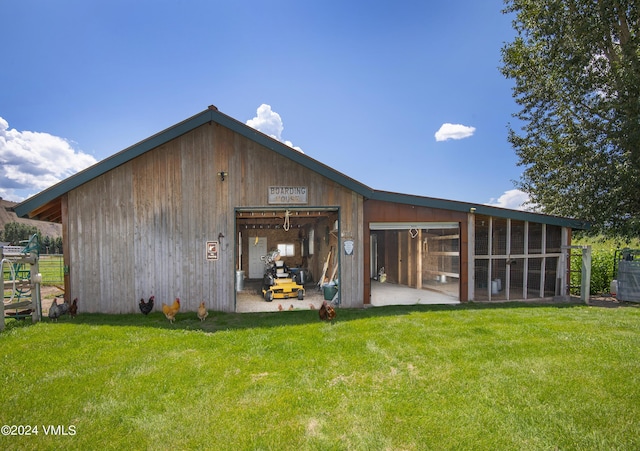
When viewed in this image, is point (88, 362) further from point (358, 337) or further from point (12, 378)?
point (358, 337)

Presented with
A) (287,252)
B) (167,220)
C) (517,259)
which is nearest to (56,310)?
(167,220)

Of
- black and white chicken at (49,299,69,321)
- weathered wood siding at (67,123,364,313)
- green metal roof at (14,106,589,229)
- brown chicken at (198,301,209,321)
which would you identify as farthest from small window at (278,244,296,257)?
black and white chicken at (49,299,69,321)

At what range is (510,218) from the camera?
8617 mm

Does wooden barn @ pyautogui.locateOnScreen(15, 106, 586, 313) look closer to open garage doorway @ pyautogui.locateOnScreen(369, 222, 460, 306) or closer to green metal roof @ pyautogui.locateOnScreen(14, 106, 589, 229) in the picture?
green metal roof @ pyautogui.locateOnScreen(14, 106, 589, 229)

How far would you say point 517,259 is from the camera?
9.10 metres

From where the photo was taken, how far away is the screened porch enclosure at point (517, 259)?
874 cm

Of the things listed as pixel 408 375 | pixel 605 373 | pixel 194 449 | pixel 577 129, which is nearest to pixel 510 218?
pixel 605 373

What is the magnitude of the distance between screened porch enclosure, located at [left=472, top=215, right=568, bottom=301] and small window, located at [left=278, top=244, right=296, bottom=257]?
871 centimetres

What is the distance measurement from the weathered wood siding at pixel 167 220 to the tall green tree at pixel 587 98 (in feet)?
39.4

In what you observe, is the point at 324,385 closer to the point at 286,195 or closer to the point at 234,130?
the point at 286,195

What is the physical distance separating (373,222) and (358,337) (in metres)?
3.55

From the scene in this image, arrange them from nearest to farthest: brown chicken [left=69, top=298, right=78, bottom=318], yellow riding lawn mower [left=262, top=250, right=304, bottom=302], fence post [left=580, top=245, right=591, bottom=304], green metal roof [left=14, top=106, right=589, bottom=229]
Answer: brown chicken [left=69, top=298, right=78, bottom=318] → green metal roof [left=14, top=106, right=589, bottom=229] → fence post [left=580, top=245, right=591, bottom=304] → yellow riding lawn mower [left=262, top=250, right=304, bottom=302]

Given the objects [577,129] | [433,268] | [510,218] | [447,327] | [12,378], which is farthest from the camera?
[577,129]

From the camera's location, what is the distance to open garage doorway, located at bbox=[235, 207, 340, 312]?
9148 millimetres
